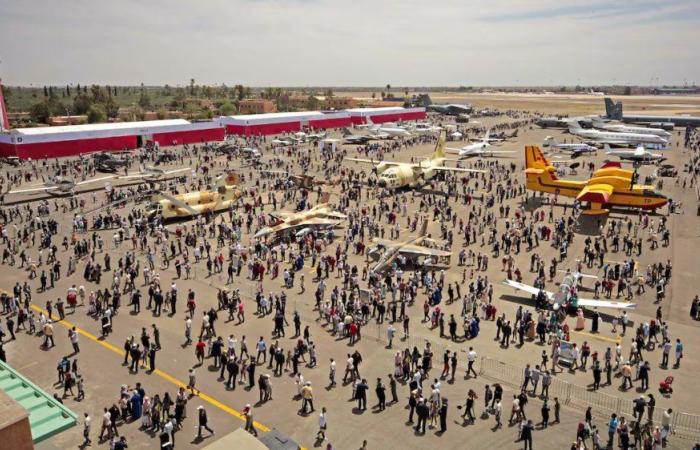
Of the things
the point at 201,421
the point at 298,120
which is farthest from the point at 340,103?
the point at 201,421

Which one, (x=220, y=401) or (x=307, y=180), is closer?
(x=220, y=401)

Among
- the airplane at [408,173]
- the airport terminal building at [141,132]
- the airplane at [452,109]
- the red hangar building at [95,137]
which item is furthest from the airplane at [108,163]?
the airplane at [452,109]

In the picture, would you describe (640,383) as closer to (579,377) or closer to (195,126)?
(579,377)

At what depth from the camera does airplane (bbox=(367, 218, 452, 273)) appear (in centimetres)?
3225

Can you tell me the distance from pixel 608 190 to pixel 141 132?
2781 inches

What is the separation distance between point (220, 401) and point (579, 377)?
1498 cm

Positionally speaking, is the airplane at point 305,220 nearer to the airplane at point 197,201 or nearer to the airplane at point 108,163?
the airplane at point 197,201

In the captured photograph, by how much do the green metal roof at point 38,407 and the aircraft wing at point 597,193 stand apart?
42638 mm

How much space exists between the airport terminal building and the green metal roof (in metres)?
68.0

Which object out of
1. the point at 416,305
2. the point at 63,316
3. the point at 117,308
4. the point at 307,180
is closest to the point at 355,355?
the point at 416,305

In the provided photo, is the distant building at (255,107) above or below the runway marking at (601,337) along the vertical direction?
above

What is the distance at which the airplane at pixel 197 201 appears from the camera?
42.5 m

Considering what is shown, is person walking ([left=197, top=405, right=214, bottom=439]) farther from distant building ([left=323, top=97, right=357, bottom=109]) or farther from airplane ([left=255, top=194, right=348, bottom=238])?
distant building ([left=323, top=97, right=357, bottom=109])

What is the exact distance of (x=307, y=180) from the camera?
182 ft
